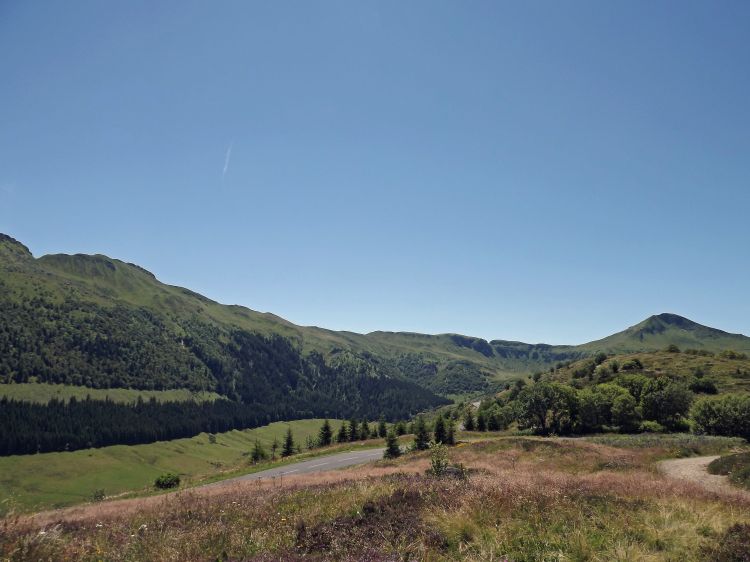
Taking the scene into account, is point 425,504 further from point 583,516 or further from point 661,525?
point 661,525

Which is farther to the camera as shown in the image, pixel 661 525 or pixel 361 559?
pixel 661 525

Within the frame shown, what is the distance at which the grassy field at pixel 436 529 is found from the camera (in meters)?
6.38

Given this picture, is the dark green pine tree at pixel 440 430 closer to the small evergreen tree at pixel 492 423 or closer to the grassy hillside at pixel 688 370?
the small evergreen tree at pixel 492 423

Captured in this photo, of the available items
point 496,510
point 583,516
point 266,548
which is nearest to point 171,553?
point 266,548

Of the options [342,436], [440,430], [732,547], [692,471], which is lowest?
[342,436]

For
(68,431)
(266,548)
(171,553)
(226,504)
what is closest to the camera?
(171,553)

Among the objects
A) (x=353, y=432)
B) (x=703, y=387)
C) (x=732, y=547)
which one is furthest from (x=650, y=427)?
(x=732, y=547)

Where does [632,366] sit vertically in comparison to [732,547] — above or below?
above

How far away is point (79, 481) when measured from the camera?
155 m

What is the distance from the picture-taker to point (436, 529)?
7398 millimetres

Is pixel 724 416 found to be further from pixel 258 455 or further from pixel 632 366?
pixel 632 366

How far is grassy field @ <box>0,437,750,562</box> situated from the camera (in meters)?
6.38

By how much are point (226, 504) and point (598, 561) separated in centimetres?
851

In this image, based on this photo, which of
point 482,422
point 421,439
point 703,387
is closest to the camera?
point 421,439
